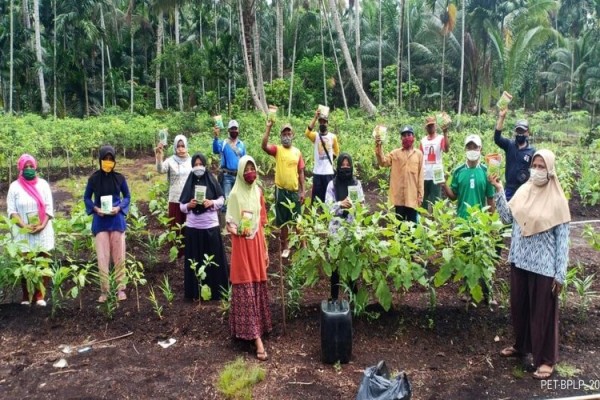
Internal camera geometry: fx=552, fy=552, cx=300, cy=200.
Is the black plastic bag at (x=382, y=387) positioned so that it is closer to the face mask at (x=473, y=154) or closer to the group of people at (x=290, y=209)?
the group of people at (x=290, y=209)

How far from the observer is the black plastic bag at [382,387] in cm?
310

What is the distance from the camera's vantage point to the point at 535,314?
12.7 ft

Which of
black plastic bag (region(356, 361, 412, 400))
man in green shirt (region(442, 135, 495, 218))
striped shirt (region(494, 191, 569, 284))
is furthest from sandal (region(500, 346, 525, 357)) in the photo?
black plastic bag (region(356, 361, 412, 400))

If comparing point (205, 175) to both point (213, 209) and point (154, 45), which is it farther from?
point (154, 45)

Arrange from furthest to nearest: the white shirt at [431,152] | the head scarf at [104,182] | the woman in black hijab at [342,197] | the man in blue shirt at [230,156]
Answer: the man in blue shirt at [230,156]
the white shirt at [431,152]
the head scarf at [104,182]
the woman in black hijab at [342,197]

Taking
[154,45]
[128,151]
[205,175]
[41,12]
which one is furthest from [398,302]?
[154,45]

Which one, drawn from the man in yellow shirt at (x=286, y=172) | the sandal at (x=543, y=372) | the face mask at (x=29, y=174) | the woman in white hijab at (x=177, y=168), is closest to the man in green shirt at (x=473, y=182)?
the sandal at (x=543, y=372)

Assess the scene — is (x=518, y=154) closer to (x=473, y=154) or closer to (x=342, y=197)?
(x=473, y=154)

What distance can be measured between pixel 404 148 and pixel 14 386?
13.0 feet

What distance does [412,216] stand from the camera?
568 centimetres

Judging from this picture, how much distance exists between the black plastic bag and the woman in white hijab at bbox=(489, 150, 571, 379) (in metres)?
1.25

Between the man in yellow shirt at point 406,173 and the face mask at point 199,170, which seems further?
the man in yellow shirt at point 406,173

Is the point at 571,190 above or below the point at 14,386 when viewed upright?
above

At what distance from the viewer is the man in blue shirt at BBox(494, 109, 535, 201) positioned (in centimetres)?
544
